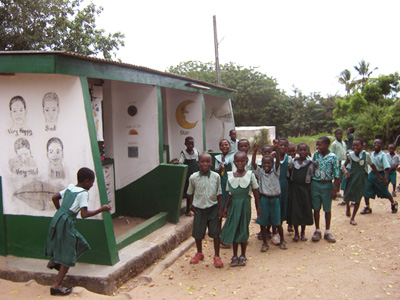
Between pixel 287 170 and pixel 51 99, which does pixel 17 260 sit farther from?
pixel 287 170

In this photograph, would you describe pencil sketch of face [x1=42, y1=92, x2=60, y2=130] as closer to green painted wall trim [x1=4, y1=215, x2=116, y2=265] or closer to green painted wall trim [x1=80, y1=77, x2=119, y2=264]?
green painted wall trim [x1=80, y1=77, x2=119, y2=264]

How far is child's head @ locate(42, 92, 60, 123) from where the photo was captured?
165 inches

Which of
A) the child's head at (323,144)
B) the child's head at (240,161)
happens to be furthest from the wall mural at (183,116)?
the child's head at (240,161)

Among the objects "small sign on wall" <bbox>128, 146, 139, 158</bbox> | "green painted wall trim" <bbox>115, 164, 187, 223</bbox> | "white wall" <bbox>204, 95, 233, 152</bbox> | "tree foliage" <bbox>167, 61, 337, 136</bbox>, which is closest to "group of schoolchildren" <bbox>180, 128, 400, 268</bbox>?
"green painted wall trim" <bbox>115, 164, 187, 223</bbox>

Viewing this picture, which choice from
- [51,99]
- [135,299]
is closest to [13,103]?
[51,99]

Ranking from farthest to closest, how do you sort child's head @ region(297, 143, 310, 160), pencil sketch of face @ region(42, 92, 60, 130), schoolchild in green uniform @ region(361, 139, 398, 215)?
schoolchild in green uniform @ region(361, 139, 398, 215)
child's head @ region(297, 143, 310, 160)
pencil sketch of face @ region(42, 92, 60, 130)

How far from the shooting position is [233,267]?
4.64 m

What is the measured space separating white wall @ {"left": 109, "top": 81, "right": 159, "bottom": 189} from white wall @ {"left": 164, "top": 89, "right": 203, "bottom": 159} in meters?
1.82

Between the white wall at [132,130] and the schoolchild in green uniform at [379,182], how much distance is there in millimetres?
4228

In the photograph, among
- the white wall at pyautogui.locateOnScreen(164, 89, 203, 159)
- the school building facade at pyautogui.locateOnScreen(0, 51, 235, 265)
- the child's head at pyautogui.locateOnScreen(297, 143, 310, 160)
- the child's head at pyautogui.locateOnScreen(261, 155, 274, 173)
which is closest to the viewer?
the school building facade at pyautogui.locateOnScreen(0, 51, 235, 265)

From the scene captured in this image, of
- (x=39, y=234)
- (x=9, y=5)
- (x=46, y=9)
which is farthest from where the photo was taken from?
(x=46, y=9)

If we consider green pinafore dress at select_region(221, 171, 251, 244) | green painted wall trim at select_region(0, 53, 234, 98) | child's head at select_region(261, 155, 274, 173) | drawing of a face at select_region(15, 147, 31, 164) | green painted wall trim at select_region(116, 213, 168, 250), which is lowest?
green painted wall trim at select_region(116, 213, 168, 250)

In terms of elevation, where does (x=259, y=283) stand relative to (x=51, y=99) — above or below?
below

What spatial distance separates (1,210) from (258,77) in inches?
1069
